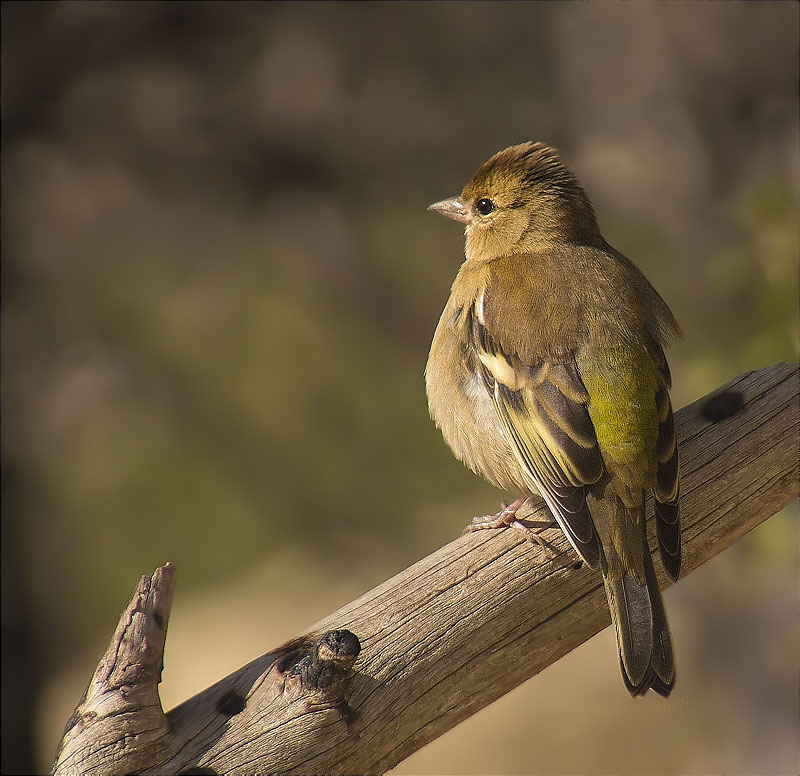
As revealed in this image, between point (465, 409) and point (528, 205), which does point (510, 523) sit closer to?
point (465, 409)

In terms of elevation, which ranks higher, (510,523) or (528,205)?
(528,205)

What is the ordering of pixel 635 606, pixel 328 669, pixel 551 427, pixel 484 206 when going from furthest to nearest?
1. pixel 484 206
2. pixel 551 427
3. pixel 635 606
4. pixel 328 669

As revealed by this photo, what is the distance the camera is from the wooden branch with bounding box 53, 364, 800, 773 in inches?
108

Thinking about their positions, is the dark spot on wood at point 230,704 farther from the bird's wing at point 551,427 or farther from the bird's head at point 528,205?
the bird's head at point 528,205

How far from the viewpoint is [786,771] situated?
5145 millimetres

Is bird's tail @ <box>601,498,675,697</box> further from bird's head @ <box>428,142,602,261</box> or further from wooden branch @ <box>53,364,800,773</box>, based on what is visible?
bird's head @ <box>428,142,602,261</box>

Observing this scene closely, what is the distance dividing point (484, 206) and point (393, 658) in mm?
2157

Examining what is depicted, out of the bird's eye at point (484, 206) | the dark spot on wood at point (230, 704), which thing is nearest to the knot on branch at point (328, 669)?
the dark spot on wood at point (230, 704)

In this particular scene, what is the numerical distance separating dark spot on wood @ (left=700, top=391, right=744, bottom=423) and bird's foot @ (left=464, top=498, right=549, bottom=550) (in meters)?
0.78

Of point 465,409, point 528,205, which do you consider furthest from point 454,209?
point 465,409

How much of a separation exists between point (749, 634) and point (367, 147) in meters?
4.40

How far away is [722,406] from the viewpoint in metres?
3.58

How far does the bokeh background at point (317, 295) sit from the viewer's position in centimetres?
559

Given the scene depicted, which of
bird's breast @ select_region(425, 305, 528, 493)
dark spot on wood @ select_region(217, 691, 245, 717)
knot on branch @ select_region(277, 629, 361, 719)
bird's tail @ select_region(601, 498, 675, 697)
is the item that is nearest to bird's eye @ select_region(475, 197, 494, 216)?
bird's breast @ select_region(425, 305, 528, 493)
